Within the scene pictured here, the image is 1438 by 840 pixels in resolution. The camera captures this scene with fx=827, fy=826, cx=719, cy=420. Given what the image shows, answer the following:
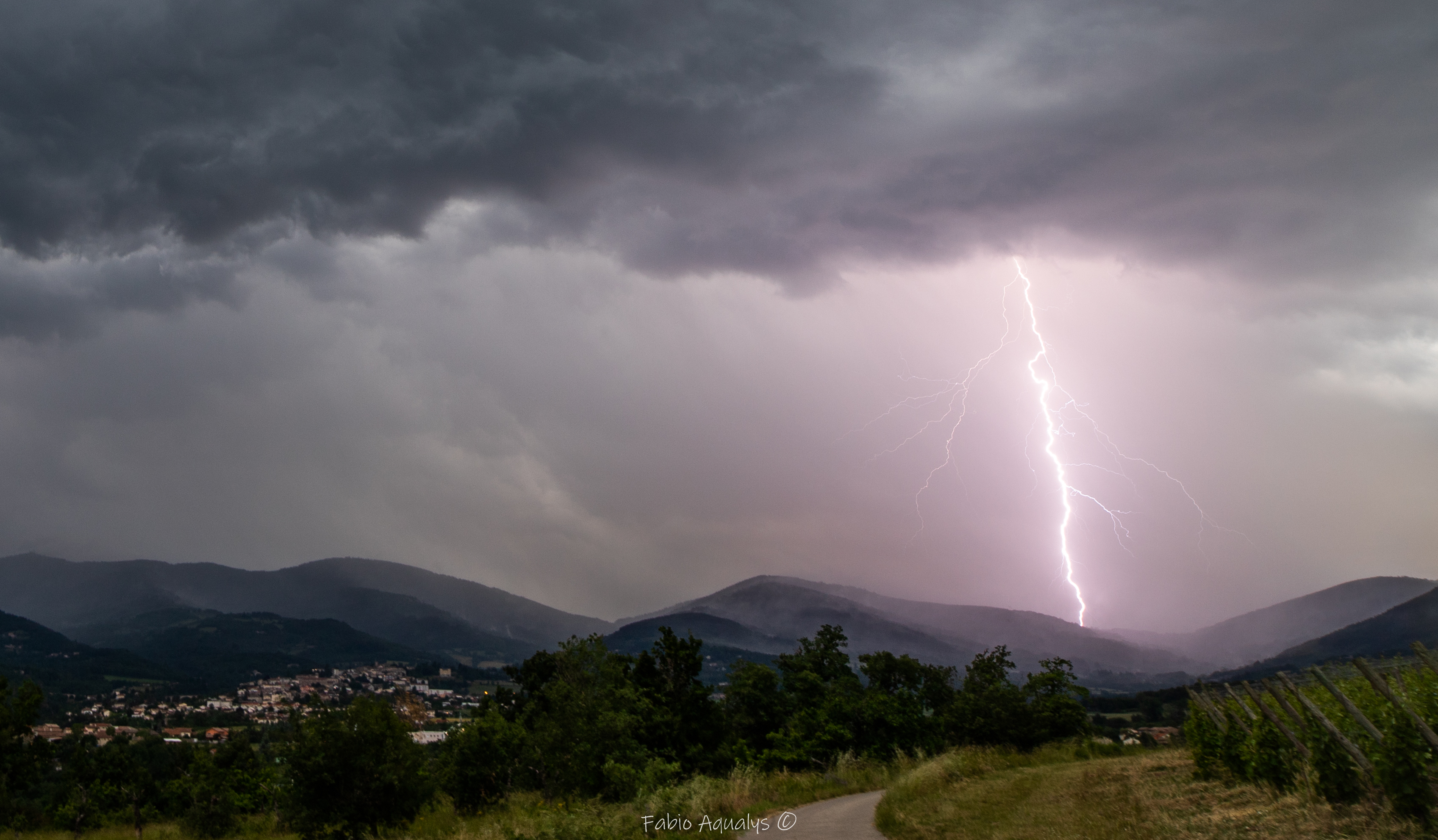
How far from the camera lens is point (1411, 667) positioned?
1425 centimetres

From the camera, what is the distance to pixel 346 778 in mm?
19703

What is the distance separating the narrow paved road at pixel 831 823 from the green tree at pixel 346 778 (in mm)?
9290

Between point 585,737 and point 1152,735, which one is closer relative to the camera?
point 585,737

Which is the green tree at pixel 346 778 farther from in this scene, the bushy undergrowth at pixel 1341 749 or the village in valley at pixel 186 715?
the village in valley at pixel 186 715

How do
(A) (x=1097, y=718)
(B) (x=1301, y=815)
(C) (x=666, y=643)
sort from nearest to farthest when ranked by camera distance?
1. (B) (x=1301, y=815)
2. (C) (x=666, y=643)
3. (A) (x=1097, y=718)

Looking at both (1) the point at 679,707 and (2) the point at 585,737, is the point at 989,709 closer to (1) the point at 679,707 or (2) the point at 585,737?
(1) the point at 679,707

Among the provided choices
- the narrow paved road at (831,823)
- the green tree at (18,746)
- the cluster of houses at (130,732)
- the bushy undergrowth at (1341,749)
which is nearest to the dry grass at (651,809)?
the narrow paved road at (831,823)

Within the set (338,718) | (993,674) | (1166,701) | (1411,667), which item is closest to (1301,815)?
(1411,667)

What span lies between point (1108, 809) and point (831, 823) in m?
6.06

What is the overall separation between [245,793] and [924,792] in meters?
40.5

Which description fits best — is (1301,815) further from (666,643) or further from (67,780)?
(67,780)

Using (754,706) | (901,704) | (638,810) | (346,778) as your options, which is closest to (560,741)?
(346,778)

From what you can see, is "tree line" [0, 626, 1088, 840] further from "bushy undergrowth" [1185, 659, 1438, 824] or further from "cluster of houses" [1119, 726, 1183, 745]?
"bushy undergrowth" [1185, 659, 1438, 824]

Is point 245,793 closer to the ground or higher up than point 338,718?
closer to the ground
